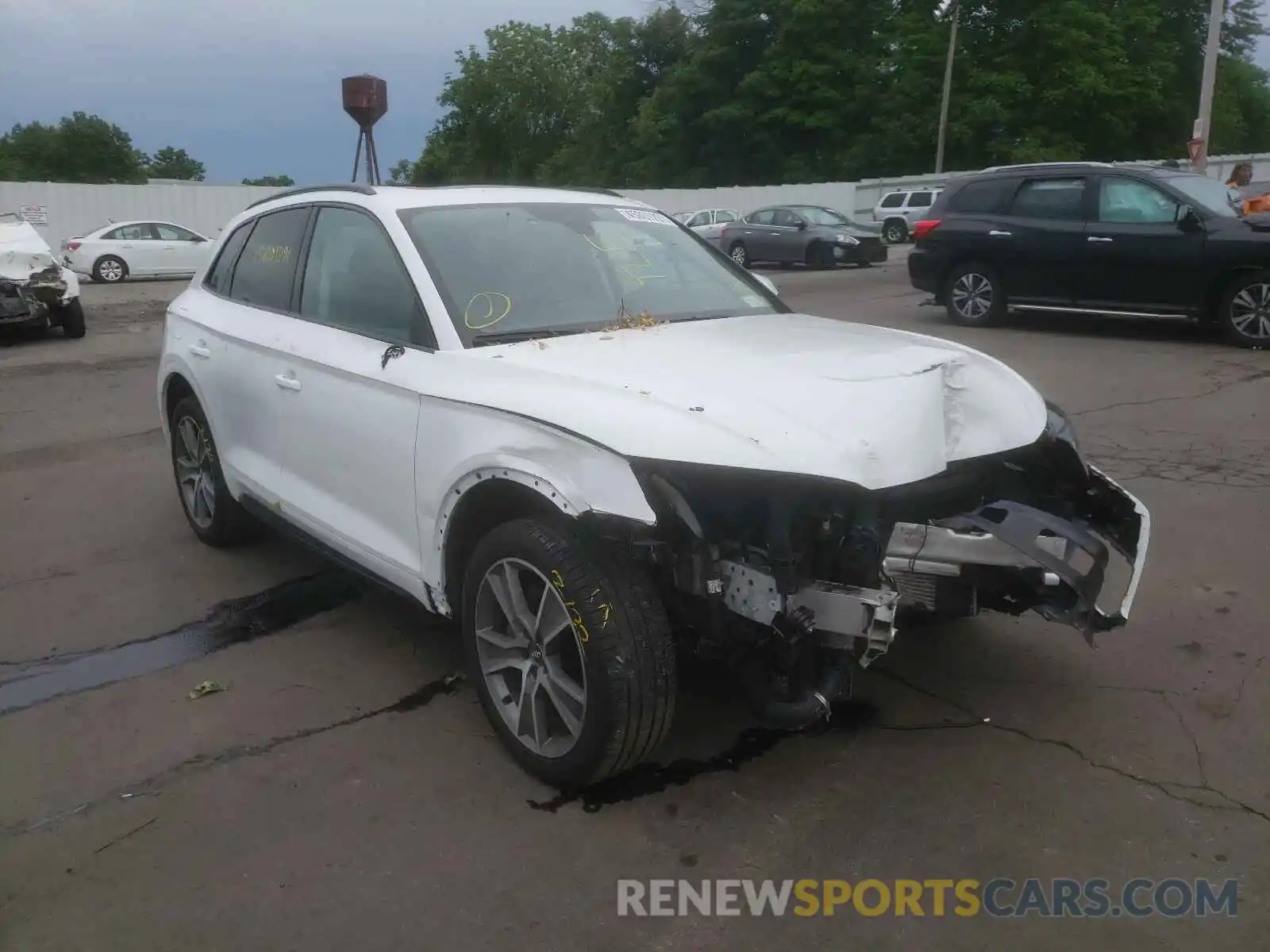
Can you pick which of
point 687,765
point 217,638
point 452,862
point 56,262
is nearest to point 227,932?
point 452,862

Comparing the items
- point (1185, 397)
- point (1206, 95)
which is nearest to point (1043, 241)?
point (1185, 397)

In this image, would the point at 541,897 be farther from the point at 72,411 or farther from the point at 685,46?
the point at 685,46

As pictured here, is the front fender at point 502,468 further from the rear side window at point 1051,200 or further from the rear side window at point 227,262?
the rear side window at point 1051,200

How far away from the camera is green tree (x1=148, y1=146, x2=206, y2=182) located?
105062 mm

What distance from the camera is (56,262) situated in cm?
1409

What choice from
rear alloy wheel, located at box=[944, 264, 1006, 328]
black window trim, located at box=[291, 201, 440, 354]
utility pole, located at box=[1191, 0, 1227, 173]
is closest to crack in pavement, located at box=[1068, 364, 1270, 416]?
rear alloy wheel, located at box=[944, 264, 1006, 328]

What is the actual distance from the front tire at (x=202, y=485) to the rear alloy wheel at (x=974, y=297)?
9.40 meters

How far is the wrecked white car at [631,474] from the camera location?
297cm

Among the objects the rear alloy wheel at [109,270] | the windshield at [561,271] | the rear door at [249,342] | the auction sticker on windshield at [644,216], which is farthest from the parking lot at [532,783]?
the rear alloy wheel at [109,270]

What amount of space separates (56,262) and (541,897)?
13.9m

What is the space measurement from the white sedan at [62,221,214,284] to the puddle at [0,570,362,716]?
22.3 meters

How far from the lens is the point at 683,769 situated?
11.1 feet

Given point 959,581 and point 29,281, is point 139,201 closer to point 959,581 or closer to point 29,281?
point 29,281

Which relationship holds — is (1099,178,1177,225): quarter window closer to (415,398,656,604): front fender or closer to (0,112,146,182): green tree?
(415,398,656,604): front fender
